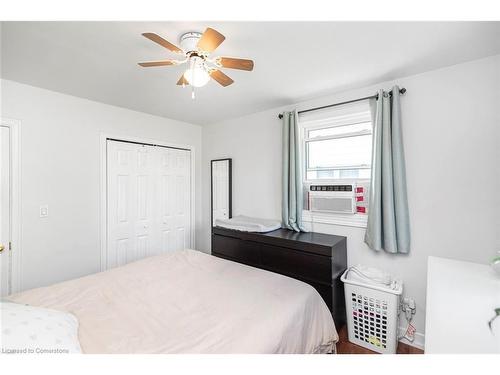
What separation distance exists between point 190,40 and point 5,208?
2.25m

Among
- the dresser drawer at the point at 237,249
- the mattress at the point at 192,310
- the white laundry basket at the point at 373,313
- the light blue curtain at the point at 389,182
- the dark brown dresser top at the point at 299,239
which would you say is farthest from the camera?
the dresser drawer at the point at 237,249

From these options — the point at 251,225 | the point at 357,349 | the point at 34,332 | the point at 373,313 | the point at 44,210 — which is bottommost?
the point at 357,349

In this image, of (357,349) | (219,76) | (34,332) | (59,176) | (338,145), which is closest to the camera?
(34,332)

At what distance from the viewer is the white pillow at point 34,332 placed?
2.73 feet

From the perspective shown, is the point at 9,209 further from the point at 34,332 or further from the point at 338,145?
the point at 338,145

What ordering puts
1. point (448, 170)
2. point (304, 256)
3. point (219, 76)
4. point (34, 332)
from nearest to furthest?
1. point (34, 332)
2. point (219, 76)
3. point (448, 170)
4. point (304, 256)

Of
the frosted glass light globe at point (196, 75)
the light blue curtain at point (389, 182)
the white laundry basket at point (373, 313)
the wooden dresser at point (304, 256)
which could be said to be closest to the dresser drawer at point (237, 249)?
the wooden dresser at point (304, 256)

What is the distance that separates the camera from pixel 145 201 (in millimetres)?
3141

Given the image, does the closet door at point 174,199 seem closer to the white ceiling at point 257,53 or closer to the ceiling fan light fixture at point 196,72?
the white ceiling at point 257,53

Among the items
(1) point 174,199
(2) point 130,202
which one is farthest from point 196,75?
(1) point 174,199

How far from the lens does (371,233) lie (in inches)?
85.9

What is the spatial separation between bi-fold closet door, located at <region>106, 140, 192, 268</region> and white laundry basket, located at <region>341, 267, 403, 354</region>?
2.41m

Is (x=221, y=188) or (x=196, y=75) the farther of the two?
(x=221, y=188)
